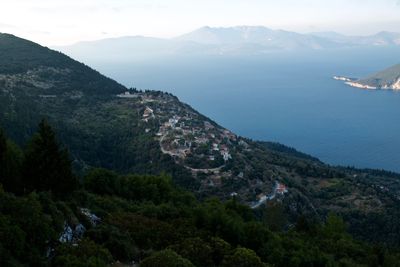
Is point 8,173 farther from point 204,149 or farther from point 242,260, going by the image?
point 204,149

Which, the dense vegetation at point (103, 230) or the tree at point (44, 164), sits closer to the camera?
the dense vegetation at point (103, 230)

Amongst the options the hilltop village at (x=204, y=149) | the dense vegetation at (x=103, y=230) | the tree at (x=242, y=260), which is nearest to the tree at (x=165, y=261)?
the dense vegetation at (x=103, y=230)

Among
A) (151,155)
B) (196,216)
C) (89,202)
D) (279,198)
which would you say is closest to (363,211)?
(279,198)

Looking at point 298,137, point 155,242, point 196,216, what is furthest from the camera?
point 298,137

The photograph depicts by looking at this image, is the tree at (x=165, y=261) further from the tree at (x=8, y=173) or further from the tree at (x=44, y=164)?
the tree at (x=8, y=173)

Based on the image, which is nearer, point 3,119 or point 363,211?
point 3,119

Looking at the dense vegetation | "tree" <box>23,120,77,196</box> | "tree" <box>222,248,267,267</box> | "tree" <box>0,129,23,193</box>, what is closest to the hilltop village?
the dense vegetation

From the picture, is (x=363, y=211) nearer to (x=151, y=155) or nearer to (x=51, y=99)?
(x=151, y=155)
